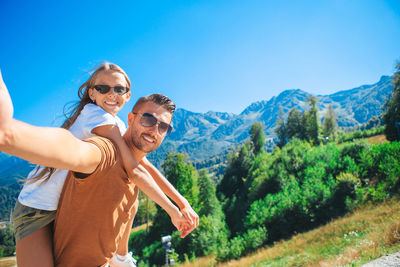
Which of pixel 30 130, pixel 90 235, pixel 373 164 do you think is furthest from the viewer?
pixel 373 164

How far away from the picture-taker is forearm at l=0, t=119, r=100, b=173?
617mm

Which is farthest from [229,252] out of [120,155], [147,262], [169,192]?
[120,155]

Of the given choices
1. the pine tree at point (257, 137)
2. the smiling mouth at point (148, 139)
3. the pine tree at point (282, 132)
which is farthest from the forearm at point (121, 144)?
the pine tree at point (282, 132)

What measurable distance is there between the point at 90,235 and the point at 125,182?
0.40 meters

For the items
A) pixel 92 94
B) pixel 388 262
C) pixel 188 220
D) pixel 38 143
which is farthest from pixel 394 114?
pixel 38 143

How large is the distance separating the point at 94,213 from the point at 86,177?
0.29 m

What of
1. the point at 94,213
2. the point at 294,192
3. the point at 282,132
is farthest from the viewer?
the point at 282,132

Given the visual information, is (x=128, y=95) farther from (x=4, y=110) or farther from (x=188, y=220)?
(x=4, y=110)

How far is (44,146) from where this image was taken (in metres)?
0.71

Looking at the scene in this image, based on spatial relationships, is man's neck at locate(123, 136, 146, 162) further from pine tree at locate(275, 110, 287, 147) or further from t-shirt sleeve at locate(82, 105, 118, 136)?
pine tree at locate(275, 110, 287, 147)

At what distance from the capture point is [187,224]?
182 cm

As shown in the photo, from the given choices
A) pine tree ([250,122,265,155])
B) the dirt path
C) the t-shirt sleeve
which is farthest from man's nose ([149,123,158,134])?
pine tree ([250,122,265,155])

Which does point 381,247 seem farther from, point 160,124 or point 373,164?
point 373,164

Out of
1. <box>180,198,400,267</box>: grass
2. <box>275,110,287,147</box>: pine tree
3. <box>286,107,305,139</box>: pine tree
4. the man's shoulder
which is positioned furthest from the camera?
<box>275,110,287,147</box>: pine tree
